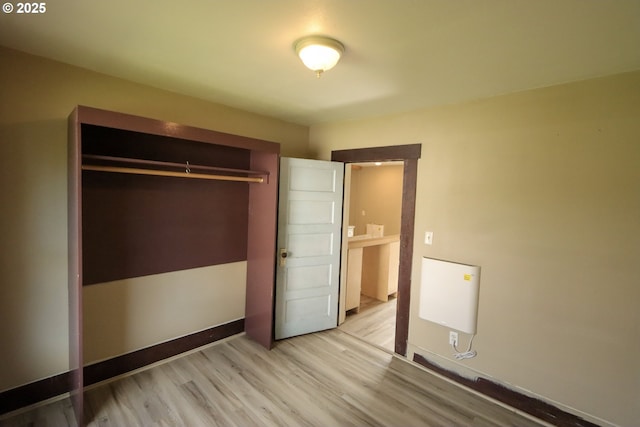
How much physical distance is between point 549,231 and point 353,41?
1.93 meters

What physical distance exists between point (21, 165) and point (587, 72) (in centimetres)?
378

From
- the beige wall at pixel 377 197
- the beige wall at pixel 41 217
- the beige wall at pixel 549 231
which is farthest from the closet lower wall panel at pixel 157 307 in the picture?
the beige wall at pixel 377 197

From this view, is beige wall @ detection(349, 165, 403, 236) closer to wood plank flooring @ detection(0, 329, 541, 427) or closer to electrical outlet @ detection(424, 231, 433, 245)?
electrical outlet @ detection(424, 231, 433, 245)

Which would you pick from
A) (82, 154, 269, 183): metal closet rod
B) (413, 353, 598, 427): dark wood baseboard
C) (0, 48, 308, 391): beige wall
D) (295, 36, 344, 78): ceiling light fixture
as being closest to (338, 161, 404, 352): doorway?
(413, 353, 598, 427): dark wood baseboard

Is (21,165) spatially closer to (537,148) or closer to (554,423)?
(537,148)

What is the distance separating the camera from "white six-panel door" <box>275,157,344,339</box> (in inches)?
121

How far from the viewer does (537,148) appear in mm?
2209

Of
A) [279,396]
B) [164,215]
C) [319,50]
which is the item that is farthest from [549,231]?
[164,215]

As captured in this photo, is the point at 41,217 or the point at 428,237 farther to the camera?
the point at 428,237

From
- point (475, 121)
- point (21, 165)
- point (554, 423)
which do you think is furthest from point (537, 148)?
point (21, 165)

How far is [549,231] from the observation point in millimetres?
2170

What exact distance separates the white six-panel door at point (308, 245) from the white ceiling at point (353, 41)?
3.13 feet

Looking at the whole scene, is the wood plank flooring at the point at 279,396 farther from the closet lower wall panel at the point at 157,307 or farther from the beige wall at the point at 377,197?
the beige wall at the point at 377,197

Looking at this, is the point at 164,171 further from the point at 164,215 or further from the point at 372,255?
the point at 372,255
